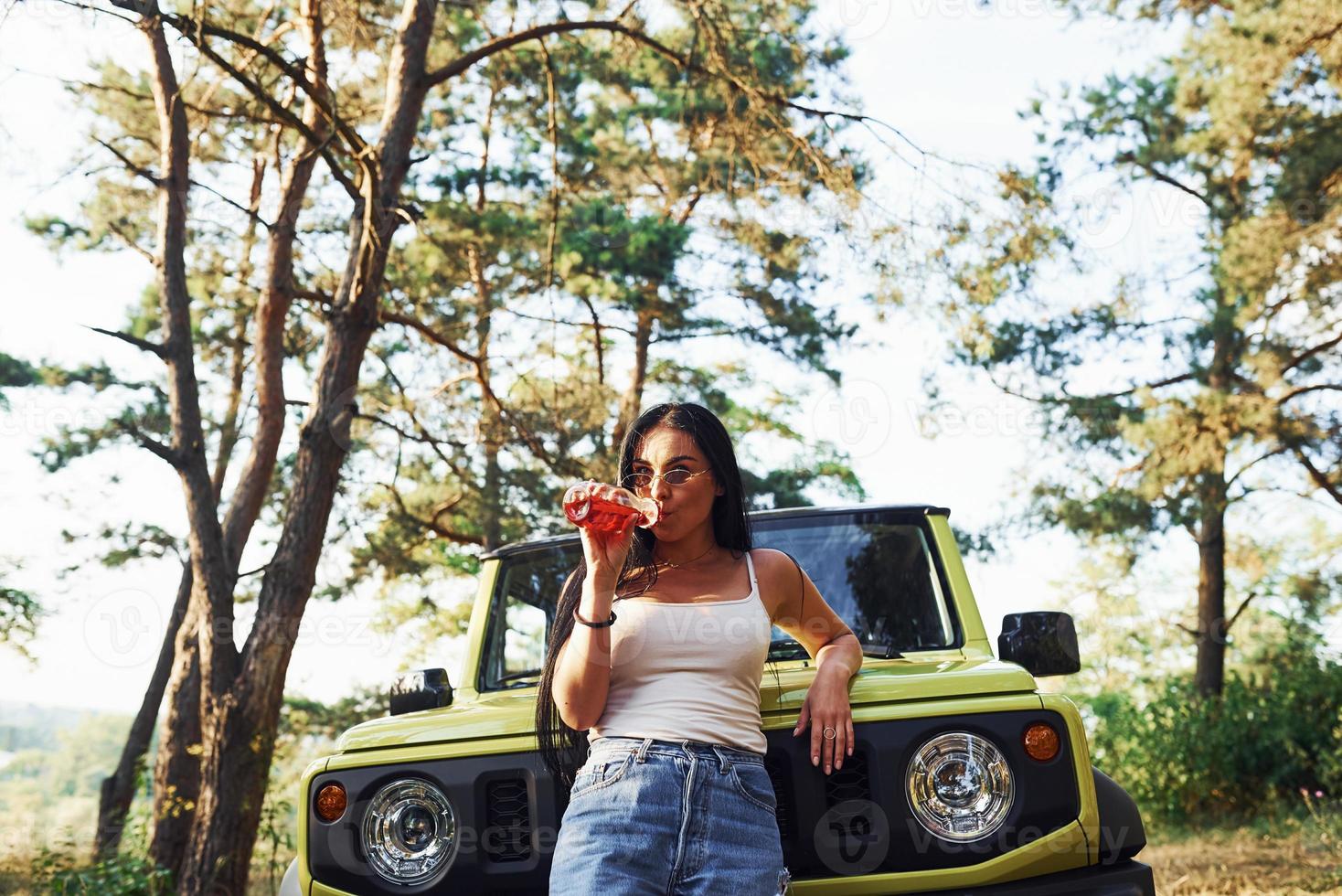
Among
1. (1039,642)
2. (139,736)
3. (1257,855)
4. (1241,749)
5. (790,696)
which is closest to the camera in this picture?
(790,696)

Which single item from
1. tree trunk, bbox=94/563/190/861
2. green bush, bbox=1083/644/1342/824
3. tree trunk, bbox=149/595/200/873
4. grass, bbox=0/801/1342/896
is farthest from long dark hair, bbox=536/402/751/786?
tree trunk, bbox=94/563/190/861

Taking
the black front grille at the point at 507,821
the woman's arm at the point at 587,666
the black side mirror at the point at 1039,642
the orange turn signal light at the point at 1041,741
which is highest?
the black side mirror at the point at 1039,642

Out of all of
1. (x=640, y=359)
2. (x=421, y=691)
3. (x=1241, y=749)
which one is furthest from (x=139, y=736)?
(x=421, y=691)

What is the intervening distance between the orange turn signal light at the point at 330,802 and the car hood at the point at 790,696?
0.10 metres

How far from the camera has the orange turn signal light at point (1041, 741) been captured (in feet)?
10.1

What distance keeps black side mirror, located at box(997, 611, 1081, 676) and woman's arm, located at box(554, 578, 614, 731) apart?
1648mm

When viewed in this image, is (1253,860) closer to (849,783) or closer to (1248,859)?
(1248,859)

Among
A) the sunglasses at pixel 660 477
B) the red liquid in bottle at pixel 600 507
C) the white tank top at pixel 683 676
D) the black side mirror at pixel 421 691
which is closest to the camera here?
the red liquid in bottle at pixel 600 507

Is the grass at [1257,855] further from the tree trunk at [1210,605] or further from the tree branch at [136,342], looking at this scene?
the tree branch at [136,342]

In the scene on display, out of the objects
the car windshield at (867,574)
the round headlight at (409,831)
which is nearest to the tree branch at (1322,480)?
the car windshield at (867,574)

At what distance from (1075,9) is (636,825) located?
16.5 m

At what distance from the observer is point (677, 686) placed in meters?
2.73

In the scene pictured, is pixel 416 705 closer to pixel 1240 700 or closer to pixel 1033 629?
pixel 1033 629

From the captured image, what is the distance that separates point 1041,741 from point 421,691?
2076 mm
